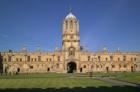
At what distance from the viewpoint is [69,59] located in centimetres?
9756

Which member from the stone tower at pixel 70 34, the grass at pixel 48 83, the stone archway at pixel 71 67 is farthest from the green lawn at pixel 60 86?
the stone archway at pixel 71 67

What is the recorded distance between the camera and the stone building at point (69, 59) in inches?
3848

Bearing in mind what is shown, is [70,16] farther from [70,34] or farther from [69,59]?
[69,59]

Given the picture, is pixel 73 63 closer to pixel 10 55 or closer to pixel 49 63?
pixel 49 63

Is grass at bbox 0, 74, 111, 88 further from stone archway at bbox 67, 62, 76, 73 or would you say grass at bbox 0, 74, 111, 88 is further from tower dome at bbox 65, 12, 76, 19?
stone archway at bbox 67, 62, 76, 73

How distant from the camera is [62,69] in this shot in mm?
98062

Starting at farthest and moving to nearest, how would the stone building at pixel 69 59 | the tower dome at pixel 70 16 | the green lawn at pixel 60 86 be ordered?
1. the tower dome at pixel 70 16
2. the stone building at pixel 69 59
3. the green lawn at pixel 60 86

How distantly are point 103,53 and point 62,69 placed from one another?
15877 millimetres

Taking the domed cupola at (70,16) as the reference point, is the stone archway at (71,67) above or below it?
below

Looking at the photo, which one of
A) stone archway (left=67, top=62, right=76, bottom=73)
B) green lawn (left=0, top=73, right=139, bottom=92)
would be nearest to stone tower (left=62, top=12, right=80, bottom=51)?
stone archway (left=67, top=62, right=76, bottom=73)

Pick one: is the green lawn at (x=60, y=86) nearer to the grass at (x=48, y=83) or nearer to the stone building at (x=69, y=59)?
the grass at (x=48, y=83)

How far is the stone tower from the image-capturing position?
97562 mm

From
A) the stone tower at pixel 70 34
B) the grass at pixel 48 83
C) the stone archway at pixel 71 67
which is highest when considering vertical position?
the stone tower at pixel 70 34

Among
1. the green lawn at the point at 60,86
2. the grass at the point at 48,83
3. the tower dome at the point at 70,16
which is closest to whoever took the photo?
the green lawn at the point at 60,86
